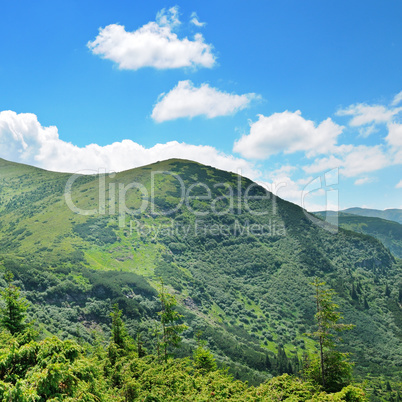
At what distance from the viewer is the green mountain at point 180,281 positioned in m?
90.4

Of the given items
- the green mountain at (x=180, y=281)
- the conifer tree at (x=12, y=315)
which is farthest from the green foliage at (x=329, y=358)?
the green mountain at (x=180, y=281)

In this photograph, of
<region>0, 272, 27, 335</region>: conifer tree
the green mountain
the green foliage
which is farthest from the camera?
the green mountain

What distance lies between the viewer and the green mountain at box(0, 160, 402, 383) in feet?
297

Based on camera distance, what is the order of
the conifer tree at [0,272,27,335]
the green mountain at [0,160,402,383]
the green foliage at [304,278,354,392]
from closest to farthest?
the green foliage at [304,278,354,392]
the conifer tree at [0,272,27,335]
the green mountain at [0,160,402,383]

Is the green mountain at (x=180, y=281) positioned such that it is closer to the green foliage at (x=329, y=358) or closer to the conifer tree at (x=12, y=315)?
the conifer tree at (x=12, y=315)

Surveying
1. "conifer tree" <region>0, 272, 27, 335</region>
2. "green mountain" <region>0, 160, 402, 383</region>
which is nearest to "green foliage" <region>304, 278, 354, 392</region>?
"conifer tree" <region>0, 272, 27, 335</region>

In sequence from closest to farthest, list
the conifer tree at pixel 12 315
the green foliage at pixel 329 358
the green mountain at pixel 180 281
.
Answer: the green foliage at pixel 329 358, the conifer tree at pixel 12 315, the green mountain at pixel 180 281

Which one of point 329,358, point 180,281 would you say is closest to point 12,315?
point 329,358

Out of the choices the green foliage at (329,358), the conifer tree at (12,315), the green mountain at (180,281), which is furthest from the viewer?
the green mountain at (180,281)

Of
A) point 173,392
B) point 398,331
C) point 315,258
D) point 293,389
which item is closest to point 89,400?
point 173,392

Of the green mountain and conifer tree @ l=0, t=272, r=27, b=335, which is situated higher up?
conifer tree @ l=0, t=272, r=27, b=335

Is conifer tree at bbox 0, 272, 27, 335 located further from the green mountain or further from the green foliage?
the green mountain

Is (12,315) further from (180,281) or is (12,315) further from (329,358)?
(180,281)

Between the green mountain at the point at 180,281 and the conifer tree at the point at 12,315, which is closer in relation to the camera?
the conifer tree at the point at 12,315
